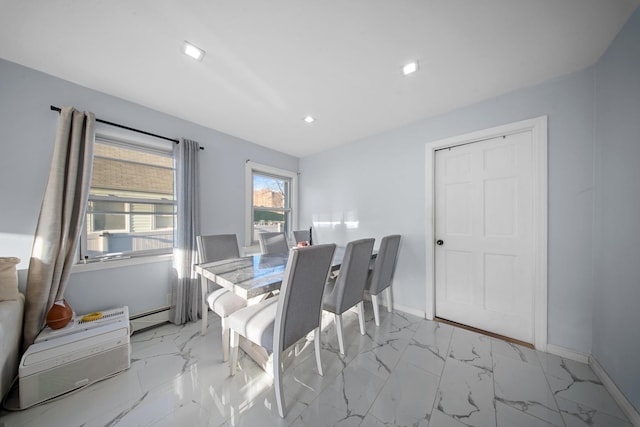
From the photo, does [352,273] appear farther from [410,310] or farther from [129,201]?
[129,201]

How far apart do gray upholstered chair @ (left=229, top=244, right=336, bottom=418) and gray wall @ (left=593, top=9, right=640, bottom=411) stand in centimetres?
177

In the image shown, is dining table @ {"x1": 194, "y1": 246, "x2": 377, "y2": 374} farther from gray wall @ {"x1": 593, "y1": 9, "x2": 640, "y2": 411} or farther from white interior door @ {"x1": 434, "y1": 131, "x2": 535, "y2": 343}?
gray wall @ {"x1": 593, "y1": 9, "x2": 640, "y2": 411}

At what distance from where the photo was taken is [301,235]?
330 centimetres

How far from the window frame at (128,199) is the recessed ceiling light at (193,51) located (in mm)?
1208

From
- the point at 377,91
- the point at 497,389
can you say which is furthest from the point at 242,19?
the point at 497,389

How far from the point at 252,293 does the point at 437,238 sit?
209 centimetres

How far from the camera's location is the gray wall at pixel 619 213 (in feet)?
3.92

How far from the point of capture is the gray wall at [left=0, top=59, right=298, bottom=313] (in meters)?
1.57

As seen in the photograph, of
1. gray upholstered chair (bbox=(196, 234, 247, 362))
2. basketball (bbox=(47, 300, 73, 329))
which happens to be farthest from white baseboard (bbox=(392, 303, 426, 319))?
basketball (bbox=(47, 300, 73, 329))

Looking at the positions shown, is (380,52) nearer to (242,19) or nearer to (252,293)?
(242,19)

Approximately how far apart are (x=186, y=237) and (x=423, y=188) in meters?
2.75

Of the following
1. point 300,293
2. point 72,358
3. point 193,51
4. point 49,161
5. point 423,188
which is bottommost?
point 72,358

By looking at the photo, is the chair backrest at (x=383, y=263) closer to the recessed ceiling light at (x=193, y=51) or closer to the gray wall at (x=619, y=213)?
the gray wall at (x=619, y=213)

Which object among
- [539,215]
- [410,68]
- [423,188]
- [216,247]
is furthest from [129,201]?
[539,215]
